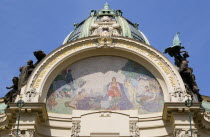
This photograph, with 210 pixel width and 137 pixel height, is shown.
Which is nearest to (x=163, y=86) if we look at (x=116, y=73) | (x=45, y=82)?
(x=116, y=73)

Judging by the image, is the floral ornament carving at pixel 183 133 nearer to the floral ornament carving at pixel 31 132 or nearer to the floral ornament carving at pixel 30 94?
the floral ornament carving at pixel 31 132

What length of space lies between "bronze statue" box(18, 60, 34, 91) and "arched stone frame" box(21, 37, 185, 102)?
29cm

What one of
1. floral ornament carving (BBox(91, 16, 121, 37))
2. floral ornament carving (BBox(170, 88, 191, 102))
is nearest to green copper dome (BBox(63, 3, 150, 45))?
floral ornament carving (BBox(91, 16, 121, 37))

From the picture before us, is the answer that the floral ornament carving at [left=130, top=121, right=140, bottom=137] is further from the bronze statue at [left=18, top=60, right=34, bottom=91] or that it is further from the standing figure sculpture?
the bronze statue at [left=18, top=60, right=34, bottom=91]

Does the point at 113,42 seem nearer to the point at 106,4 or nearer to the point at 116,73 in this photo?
the point at 116,73

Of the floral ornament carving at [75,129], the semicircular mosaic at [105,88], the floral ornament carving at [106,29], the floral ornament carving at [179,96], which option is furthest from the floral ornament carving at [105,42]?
the floral ornament carving at [75,129]

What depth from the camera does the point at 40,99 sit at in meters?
15.0

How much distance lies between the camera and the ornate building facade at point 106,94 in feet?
→ 46.9

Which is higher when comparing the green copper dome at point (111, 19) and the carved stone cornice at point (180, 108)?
the green copper dome at point (111, 19)

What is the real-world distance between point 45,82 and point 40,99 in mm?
771

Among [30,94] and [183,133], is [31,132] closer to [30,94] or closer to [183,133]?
[30,94]

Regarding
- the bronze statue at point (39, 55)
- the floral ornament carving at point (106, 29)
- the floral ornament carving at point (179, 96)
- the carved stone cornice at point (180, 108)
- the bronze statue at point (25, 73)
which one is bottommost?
the carved stone cornice at point (180, 108)

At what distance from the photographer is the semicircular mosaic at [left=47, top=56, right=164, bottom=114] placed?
15539mm

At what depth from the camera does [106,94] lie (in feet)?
52.2
